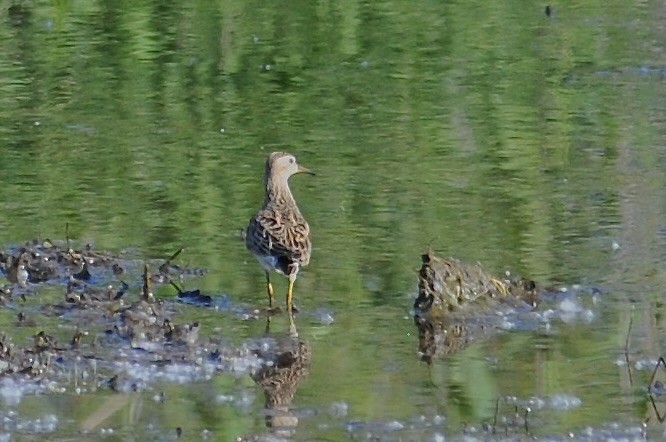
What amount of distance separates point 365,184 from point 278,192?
1.36 metres

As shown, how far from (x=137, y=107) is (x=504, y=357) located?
5934mm

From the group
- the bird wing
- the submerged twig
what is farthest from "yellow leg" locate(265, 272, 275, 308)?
the submerged twig

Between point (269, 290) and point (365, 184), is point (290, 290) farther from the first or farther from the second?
point (365, 184)

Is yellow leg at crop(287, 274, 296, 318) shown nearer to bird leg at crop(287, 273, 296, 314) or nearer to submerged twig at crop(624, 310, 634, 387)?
bird leg at crop(287, 273, 296, 314)

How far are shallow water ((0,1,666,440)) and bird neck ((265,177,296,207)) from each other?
11.4 inches

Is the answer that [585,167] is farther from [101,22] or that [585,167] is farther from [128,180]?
[101,22]

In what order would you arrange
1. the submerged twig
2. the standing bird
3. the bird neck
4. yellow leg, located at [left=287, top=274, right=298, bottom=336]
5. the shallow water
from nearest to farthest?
the shallow water
the submerged twig
yellow leg, located at [left=287, top=274, right=298, bottom=336]
the standing bird
the bird neck

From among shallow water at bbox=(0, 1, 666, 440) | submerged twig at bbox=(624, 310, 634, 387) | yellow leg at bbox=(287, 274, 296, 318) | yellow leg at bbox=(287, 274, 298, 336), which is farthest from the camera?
yellow leg at bbox=(287, 274, 296, 318)

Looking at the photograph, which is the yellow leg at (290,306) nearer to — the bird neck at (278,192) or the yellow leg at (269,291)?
the yellow leg at (269,291)

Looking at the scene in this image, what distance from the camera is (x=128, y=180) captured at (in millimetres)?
9781

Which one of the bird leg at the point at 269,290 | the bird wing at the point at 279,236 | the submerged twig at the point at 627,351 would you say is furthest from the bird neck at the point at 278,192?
the submerged twig at the point at 627,351

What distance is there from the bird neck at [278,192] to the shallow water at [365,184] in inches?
11.4

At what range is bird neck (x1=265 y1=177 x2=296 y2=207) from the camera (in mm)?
8312

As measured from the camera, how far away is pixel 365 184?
31.8 ft
